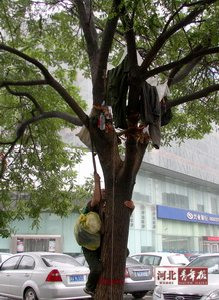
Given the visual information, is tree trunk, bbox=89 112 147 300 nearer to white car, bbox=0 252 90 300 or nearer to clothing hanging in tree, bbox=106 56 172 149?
clothing hanging in tree, bbox=106 56 172 149

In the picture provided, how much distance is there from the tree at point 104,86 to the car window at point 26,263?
8.91 feet

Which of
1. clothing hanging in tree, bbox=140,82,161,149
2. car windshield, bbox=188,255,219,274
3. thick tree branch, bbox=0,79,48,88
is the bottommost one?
Answer: car windshield, bbox=188,255,219,274

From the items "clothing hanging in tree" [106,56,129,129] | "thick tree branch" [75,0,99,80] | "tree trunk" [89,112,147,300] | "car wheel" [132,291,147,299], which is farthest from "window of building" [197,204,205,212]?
"clothing hanging in tree" [106,56,129,129]

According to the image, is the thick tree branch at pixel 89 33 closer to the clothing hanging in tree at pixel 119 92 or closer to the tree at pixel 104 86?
the tree at pixel 104 86

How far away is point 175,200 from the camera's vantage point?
166ft

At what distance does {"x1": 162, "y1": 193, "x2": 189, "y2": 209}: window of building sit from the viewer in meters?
48.6

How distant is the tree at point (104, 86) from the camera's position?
5.86 meters

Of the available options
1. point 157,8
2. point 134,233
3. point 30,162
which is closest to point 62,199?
point 30,162

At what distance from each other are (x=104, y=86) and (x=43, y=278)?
6033 millimetres

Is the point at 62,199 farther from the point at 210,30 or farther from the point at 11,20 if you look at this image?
the point at 210,30

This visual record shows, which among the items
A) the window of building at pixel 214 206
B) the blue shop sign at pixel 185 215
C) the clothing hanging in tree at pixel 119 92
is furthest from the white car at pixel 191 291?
the window of building at pixel 214 206

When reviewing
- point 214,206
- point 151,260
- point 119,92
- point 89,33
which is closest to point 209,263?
point 119,92

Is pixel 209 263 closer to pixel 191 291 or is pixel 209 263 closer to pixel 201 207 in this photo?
pixel 191 291

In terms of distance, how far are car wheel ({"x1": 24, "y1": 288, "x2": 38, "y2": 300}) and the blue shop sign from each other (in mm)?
34326
